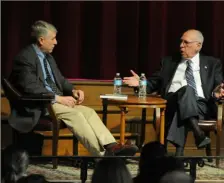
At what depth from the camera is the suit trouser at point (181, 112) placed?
4637 millimetres

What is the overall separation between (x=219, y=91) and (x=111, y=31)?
52.8 inches

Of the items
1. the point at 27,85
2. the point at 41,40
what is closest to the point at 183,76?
the point at 41,40

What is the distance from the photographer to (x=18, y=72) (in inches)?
177

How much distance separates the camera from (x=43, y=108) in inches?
177

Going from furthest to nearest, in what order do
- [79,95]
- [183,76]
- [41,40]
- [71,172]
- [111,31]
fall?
[111,31] < [183,76] < [79,95] < [41,40] < [71,172]

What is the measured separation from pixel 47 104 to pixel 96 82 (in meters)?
1.02

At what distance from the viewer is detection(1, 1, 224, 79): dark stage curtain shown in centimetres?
552

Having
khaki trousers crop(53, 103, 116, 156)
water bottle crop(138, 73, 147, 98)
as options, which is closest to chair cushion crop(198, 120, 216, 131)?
water bottle crop(138, 73, 147, 98)

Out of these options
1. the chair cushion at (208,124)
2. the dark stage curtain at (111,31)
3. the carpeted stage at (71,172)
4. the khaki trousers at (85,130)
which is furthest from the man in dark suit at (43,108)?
the dark stage curtain at (111,31)

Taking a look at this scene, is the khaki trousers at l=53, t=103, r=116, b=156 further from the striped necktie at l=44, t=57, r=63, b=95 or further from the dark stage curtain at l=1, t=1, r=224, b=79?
the dark stage curtain at l=1, t=1, r=224, b=79

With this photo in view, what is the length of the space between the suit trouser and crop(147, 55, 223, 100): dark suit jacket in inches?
5.7

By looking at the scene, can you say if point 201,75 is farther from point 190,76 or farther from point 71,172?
point 71,172

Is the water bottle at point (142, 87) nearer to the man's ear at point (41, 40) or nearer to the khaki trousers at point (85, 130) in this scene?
the khaki trousers at point (85, 130)

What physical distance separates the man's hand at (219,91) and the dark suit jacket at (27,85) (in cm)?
127
